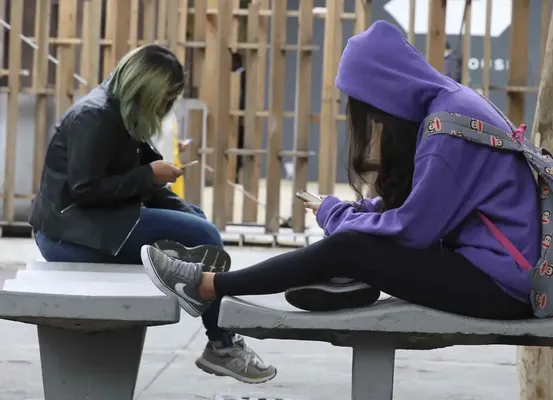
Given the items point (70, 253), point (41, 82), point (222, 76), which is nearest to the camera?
point (70, 253)

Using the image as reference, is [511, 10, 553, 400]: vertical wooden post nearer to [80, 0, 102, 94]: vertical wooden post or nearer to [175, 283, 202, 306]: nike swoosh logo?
[175, 283, 202, 306]: nike swoosh logo

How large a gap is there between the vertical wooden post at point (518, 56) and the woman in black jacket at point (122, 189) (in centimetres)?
511

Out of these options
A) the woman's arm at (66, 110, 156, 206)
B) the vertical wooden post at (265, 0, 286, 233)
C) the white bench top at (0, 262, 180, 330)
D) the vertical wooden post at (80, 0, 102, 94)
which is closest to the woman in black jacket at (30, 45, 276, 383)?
the woman's arm at (66, 110, 156, 206)

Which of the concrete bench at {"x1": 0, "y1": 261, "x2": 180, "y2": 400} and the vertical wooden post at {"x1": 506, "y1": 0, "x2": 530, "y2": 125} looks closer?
the concrete bench at {"x1": 0, "y1": 261, "x2": 180, "y2": 400}

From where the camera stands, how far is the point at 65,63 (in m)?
9.33

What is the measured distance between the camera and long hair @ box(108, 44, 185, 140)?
11.8 feet

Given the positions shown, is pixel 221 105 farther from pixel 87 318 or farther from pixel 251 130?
pixel 87 318

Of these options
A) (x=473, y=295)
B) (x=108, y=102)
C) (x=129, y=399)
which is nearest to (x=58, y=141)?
(x=108, y=102)

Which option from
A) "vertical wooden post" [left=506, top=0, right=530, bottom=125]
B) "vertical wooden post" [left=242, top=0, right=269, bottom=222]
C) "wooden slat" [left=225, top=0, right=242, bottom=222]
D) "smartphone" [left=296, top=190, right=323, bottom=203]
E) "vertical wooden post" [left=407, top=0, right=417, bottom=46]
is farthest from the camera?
"wooden slat" [left=225, top=0, right=242, bottom=222]

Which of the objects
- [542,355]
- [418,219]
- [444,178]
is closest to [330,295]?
[418,219]

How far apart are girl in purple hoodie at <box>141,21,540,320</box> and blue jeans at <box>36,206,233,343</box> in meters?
1.11

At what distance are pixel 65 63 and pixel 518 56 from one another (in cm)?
414

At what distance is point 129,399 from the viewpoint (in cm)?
321

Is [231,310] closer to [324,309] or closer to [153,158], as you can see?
[324,309]
